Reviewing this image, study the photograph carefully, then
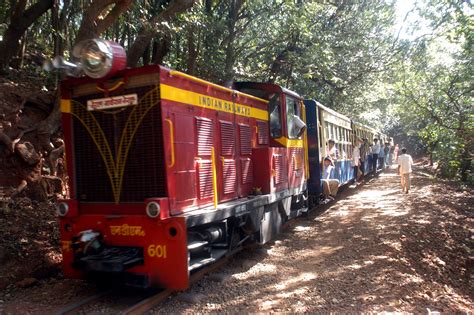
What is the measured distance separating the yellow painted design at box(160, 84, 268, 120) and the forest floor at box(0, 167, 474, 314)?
2.52 meters

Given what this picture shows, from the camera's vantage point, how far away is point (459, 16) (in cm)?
1032

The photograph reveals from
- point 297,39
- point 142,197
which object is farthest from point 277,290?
point 297,39

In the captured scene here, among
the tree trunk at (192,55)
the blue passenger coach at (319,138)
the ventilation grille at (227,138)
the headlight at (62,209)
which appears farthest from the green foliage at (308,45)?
the headlight at (62,209)

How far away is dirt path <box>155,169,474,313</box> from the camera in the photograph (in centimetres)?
515

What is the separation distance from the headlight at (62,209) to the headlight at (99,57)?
178cm

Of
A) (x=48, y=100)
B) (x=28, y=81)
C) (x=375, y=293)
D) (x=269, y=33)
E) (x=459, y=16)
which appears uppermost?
(x=269, y=33)

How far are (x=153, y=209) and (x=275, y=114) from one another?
13.4 feet

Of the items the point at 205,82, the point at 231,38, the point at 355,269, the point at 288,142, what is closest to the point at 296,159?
the point at 288,142

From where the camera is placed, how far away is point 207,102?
6.16 metres

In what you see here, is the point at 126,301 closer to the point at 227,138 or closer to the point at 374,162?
the point at 227,138

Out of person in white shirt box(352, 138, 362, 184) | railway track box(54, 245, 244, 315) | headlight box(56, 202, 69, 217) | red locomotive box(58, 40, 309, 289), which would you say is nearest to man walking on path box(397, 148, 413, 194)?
person in white shirt box(352, 138, 362, 184)

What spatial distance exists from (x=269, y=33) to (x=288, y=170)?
25.1 ft

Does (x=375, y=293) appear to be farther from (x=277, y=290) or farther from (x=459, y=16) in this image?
(x=459, y=16)

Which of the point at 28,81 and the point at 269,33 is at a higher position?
the point at 269,33
